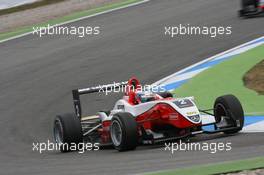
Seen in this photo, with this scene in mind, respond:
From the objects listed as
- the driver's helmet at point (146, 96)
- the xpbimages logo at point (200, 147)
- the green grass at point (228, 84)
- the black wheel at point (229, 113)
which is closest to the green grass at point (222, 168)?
the xpbimages logo at point (200, 147)

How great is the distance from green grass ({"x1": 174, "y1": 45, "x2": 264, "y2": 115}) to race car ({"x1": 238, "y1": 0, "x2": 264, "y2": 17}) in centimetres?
342

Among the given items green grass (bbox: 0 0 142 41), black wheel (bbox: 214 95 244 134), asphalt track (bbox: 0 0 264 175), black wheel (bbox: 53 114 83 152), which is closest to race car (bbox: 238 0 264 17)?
asphalt track (bbox: 0 0 264 175)

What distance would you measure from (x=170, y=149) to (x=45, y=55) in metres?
10.2

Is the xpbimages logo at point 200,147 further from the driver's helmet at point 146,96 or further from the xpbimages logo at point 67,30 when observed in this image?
the xpbimages logo at point 67,30

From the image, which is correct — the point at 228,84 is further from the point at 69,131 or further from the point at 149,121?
the point at 69,131

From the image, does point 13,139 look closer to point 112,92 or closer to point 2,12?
point 112,92

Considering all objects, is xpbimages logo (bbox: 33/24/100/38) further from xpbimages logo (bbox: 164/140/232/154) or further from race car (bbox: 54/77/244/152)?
xpbimages logo (bbox: 164/140/232/154)

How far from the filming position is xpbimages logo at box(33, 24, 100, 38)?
2175cm

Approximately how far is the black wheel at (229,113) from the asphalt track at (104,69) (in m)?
0.31

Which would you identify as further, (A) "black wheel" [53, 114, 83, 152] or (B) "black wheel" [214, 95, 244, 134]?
(A) "black wheel" [53, 114, 83, 152]

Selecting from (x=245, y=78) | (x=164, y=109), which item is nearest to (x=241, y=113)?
(x=164, y=109)

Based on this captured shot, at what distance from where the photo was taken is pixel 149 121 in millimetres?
11133

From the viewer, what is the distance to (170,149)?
1025cm

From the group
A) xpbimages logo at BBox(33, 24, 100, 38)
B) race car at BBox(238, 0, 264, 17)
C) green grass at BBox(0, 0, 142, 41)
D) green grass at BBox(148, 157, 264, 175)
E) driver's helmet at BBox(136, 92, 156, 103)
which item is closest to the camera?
green grass at BBox(148, 157, 264, 175)
